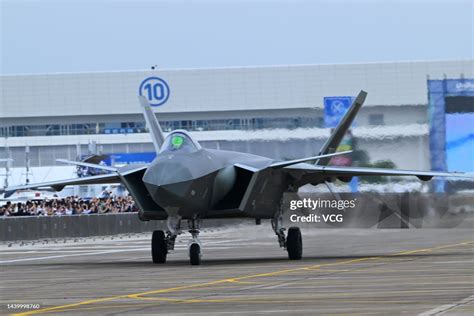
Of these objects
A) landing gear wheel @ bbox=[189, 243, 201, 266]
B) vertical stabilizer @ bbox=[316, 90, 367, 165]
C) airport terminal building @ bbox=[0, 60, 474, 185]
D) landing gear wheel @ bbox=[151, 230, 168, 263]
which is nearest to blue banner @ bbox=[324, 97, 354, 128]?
vertical stabilizer @ bbox=[316, 90, 367, 165]

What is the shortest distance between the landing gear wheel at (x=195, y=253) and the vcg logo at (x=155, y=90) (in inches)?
2534

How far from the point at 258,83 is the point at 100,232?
43360mm

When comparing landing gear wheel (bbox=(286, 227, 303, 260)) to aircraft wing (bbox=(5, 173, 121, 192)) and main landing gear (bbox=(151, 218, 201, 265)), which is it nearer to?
main landing gear (bbox=(151, 218, 201, 265))

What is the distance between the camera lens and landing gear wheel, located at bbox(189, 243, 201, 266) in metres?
21.5

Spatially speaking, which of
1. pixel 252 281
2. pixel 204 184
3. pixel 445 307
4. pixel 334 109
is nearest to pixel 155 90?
pixel 334 109

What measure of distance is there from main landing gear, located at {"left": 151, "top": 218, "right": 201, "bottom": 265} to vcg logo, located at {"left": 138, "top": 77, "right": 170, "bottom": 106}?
6307cm

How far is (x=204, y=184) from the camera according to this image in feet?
70.4

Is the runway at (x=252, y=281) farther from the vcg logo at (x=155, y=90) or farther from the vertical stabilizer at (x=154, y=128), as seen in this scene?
the vcg logo at (x=155, y=90)

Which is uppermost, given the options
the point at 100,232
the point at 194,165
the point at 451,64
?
the point at 451,64

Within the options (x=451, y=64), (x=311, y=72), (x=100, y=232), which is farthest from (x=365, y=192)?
(x=311, y=72)

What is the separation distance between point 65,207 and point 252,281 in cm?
3004

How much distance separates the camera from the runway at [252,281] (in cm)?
1257

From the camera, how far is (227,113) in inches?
3322

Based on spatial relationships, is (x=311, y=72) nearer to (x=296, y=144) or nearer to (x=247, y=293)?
(x=296, y=144)
